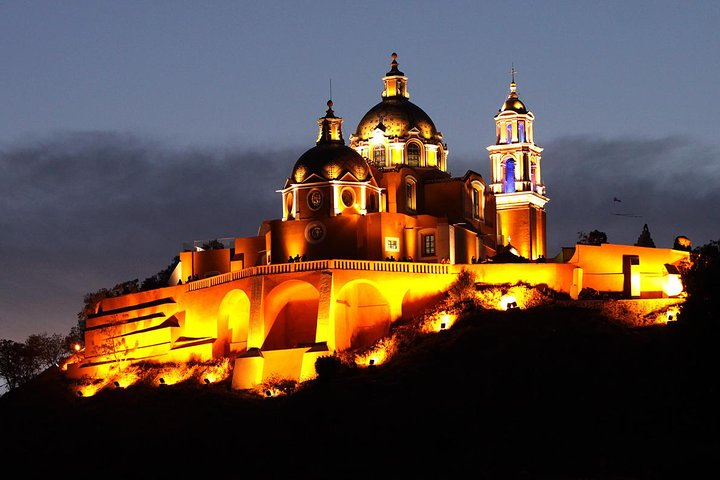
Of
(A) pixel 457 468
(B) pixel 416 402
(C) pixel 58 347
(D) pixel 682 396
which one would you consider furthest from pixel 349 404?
(C) pixel 58 347

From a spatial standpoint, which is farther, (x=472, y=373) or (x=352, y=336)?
(x=352, y=336)

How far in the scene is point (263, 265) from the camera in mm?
75750

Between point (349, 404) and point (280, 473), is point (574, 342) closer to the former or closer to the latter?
point (349, 404)

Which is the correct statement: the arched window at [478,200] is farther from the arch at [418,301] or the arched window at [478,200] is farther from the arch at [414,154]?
the arch at [418,301]

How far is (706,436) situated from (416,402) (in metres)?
12.0

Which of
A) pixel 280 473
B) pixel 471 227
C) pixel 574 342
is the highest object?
pixel 471 227

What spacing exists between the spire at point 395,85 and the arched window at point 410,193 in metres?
7.50

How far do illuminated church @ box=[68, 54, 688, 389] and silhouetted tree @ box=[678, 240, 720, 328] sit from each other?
199 inches

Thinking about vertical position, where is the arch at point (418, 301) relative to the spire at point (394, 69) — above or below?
below

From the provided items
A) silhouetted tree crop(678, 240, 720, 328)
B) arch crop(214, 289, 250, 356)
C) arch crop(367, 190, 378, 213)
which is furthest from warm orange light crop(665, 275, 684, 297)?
arch crop(214, 289, 250, 356)

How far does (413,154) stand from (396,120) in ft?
7.17

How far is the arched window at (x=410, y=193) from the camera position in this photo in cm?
8312

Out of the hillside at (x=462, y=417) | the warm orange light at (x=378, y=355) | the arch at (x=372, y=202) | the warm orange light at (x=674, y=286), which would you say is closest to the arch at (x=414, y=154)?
the arch at (x=372, y=202)

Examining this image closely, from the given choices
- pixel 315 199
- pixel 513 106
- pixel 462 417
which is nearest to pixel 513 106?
pixel 513 106
